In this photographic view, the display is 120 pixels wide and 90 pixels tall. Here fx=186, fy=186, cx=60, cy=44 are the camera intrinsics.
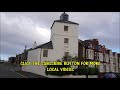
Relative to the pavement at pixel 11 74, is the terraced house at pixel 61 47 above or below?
above

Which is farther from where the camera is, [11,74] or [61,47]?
[61,47]

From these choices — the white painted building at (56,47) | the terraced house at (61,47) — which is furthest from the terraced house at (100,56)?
the white painted building at (56,47)

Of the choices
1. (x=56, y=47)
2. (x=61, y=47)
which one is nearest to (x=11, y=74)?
(x=56, y=47)

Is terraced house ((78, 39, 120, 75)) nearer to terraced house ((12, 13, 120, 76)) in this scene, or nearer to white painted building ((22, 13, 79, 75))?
terraced house ((12, 13, 120, 76))

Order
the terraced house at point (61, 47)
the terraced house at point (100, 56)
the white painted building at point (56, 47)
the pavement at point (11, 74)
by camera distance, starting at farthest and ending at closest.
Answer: the terraced house at point (100, 56)
the white painted building at point (56, 47)
the terraced house at point (61, 47)
the pavement at point (11, 74)

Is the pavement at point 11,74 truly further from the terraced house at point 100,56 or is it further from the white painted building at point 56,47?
the terraced house at point 100,56

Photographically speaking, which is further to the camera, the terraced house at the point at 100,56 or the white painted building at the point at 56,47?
the terraced house at the point at 100,56

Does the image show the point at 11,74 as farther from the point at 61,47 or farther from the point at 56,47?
the point at 61,47
